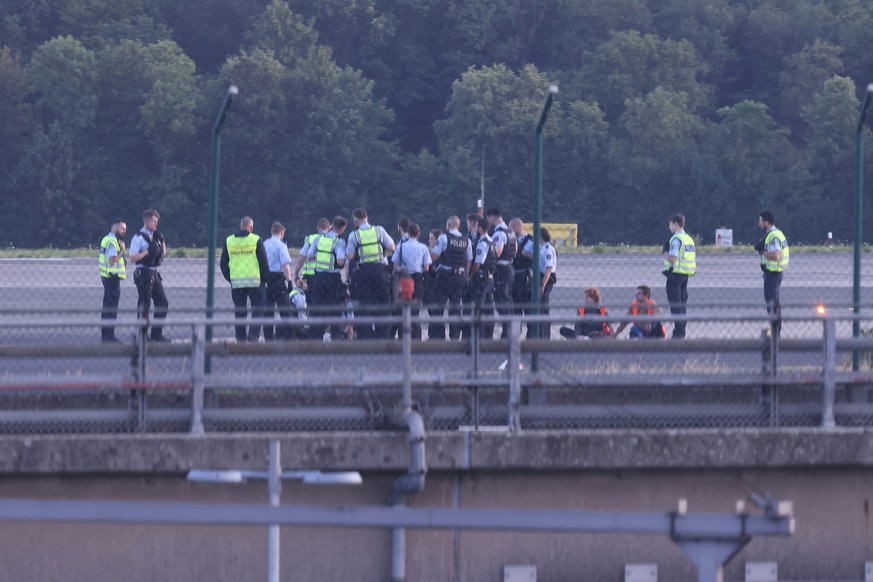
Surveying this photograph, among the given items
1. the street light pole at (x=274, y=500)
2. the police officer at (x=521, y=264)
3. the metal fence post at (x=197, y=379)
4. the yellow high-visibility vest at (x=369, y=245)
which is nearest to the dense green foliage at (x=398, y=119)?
Answer: the police officer at (x=521, y=264)

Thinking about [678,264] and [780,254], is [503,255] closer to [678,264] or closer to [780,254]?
[678,264]

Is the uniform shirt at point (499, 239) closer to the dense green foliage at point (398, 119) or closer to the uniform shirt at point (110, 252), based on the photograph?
the uniform shirt at point (110, 252)

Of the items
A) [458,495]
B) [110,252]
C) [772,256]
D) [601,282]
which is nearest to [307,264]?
[110,252]

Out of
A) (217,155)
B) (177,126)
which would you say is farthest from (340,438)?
(177,126)

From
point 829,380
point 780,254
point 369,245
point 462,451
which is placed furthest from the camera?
point 780,254

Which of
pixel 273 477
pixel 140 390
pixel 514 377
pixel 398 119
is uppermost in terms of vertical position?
pixel 398 119

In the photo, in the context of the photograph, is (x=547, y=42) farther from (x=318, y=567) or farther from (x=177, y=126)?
(x=318, y=567)

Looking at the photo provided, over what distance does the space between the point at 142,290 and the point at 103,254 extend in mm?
792

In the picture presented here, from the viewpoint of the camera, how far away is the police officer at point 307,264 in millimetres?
17027

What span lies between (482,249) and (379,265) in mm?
1190

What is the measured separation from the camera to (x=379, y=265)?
1659 centimetres

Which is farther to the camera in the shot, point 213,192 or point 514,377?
point 213,192

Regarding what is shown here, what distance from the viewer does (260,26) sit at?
67875mm

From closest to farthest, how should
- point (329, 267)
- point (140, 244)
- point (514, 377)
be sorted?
1. point (514, 377)
2. point (329, 267)
3. point (140, 244)
